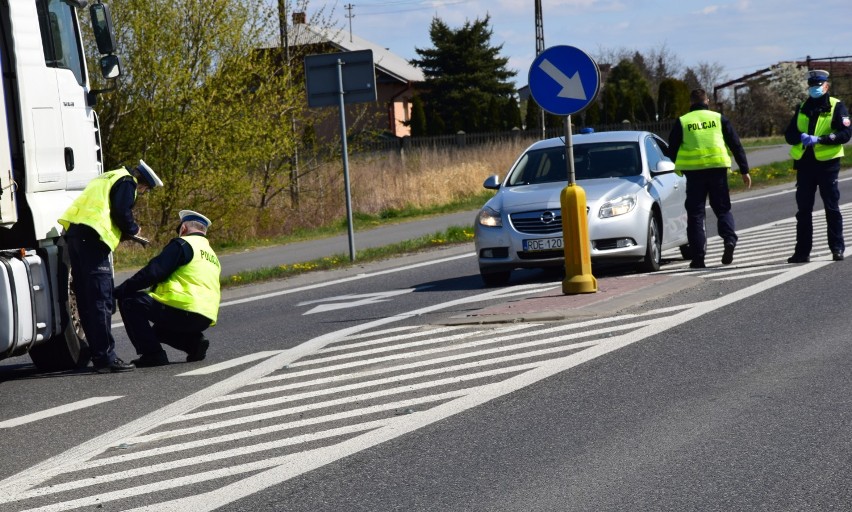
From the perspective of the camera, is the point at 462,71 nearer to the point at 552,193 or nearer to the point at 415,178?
the point at 415,178

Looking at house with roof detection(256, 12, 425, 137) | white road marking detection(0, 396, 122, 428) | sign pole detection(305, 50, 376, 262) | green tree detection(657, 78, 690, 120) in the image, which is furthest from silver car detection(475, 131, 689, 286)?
house with roof detection(256, 12, 425, 137)

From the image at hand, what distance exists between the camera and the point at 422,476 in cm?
608

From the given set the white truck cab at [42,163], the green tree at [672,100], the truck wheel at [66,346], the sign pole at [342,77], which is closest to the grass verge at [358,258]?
the sign pole at [342,77]

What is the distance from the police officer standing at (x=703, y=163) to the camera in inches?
560

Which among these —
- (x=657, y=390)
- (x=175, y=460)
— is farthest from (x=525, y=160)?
(x=175, y=460)

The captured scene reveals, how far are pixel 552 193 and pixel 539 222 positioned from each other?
1.51ft

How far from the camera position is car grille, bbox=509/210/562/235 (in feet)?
46.2

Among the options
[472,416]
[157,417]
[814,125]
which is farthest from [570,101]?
[157,417]

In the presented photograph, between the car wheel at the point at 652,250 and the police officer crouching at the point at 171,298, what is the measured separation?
5.79 m

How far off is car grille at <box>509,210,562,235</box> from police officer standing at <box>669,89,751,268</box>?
1513 millimetres

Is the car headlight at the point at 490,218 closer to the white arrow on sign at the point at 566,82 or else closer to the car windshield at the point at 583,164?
the car windshield at the point at 583,164

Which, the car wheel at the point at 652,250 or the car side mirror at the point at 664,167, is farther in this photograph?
the car side mirror at the point at 664,167

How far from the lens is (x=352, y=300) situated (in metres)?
14.2

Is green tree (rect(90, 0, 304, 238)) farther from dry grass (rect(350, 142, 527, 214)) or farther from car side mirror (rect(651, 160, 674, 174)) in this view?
car side mirror (rect(651, 160, 674, 174))
